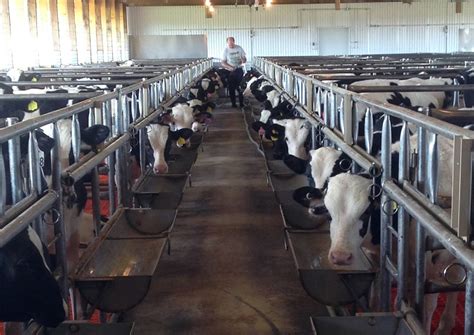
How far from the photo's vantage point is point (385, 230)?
410cm

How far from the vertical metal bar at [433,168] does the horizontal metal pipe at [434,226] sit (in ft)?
0.28

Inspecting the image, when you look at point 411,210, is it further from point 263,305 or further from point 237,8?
point 237,8

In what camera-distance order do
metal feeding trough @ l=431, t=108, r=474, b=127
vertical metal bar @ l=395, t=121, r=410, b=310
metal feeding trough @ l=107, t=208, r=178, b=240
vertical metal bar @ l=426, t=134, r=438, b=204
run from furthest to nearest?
metal feeding trough @ l=107, t=208, r=178, b=240 < metal feeding trough @ l=431, t=108, r=474, b=127 < vertical metal bar @ l=395, t=121, r=410, b=310 < vertical metal bar @ l=426, t=134, r=438, b=204

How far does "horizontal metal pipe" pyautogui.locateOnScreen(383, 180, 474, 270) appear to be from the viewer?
2492 mm

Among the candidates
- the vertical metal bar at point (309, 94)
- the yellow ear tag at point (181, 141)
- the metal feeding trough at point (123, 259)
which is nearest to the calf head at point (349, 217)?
the metal feeding trough at point (123, 259)

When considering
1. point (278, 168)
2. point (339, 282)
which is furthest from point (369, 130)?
point (278, 168)

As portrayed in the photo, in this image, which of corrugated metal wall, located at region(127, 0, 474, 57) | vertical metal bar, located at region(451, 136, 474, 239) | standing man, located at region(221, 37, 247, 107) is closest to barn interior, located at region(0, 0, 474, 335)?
vertical metal bar, located at region(451, 136, 474, 239)

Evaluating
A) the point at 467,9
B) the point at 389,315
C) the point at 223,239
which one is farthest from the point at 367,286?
the point at 467,9

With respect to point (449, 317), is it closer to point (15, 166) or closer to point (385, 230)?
point (385, 230)

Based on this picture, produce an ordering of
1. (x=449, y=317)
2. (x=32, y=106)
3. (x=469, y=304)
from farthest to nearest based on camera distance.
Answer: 1. (x=32, y=106)
2. (x=449, y=317)
3. (x=469, y=304)

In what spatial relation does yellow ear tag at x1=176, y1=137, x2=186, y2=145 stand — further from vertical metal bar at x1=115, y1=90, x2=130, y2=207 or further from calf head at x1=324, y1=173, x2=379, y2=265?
calf head at x1=324, y1=173, x2=379, y2=265

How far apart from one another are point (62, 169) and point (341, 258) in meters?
2.06

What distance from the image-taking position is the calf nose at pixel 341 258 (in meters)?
4.13

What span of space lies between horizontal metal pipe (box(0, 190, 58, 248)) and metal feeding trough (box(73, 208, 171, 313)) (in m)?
0.66
